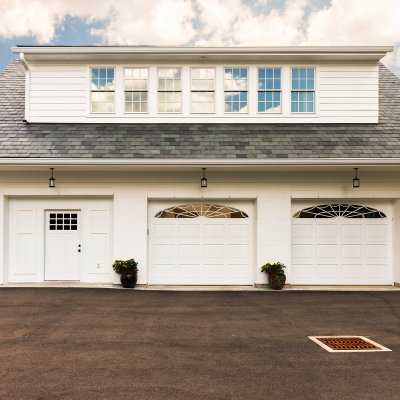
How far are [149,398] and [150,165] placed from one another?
257 inches

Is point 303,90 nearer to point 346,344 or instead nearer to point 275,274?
point 275,274

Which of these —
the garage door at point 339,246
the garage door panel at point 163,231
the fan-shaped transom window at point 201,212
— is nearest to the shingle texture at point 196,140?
A: the fan-shaped transom window at point 201,212

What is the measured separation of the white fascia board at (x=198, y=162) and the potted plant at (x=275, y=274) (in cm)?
268

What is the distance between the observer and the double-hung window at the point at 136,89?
11.7 metres

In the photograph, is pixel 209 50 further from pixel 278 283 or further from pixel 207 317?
pixel 207 317

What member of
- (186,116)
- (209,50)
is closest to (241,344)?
(186,116)

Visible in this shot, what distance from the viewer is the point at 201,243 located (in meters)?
10.8

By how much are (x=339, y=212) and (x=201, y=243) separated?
3.94 meters

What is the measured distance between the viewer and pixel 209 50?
11375mm

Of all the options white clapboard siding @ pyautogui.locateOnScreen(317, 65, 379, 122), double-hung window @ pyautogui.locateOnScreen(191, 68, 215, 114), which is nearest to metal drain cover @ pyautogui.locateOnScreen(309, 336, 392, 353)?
white clapboard siding @ pyautogui.locateOnScreen(317, 65, 379, 122)

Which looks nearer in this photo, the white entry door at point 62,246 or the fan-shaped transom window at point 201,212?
the white entry door at point 62,246

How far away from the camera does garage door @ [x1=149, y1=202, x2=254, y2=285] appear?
Result: 10734 millimetres

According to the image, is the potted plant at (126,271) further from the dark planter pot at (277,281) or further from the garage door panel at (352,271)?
the garage door panel at (352,271)

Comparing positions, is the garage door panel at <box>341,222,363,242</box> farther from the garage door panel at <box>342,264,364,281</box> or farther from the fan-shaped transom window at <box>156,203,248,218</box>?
the fan-shaped transom window at <box>156,203,248,218</box>
